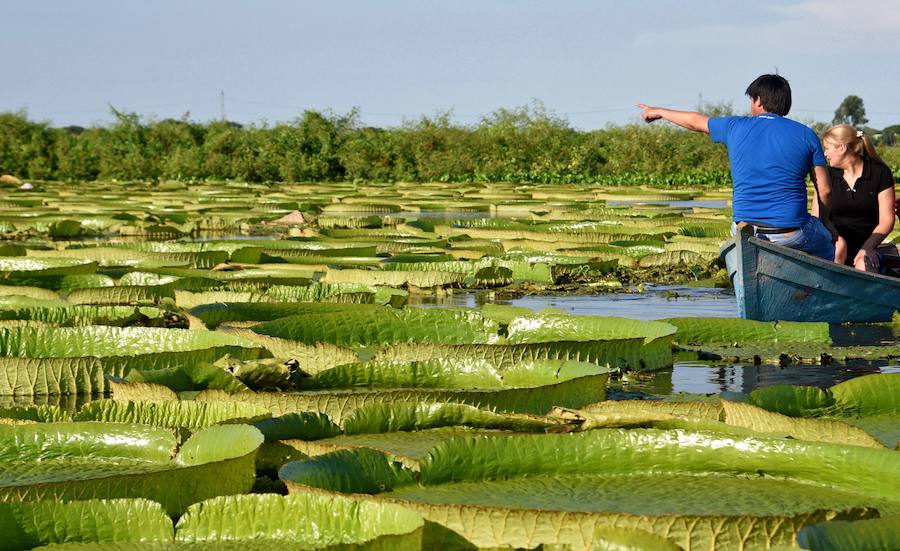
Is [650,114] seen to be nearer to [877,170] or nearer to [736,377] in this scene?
[877,170]

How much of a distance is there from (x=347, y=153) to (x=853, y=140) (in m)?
30.6

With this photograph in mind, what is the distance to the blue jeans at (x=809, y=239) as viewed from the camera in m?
5.39

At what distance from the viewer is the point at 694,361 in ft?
14.7

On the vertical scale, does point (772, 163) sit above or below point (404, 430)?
above

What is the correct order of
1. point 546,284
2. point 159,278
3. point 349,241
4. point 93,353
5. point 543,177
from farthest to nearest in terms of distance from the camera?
1. point 543,177
2. point 349,241
3. point 546,284
4. point 159,278
5. point 93,353

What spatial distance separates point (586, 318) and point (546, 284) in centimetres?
299

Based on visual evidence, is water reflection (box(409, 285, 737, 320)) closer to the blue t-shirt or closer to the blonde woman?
the blonde woman

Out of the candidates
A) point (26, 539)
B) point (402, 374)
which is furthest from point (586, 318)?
point (26, 539)

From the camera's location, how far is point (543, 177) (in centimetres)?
3403

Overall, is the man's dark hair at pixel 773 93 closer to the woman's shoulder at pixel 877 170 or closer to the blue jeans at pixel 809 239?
the blue jeans at pixel 809 239

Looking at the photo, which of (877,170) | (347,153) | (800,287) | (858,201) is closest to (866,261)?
(858,201)

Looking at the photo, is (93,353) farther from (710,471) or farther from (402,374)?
(710,471)

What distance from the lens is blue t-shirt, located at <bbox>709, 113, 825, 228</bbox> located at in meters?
5.33

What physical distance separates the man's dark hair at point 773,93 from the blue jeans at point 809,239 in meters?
0.54
